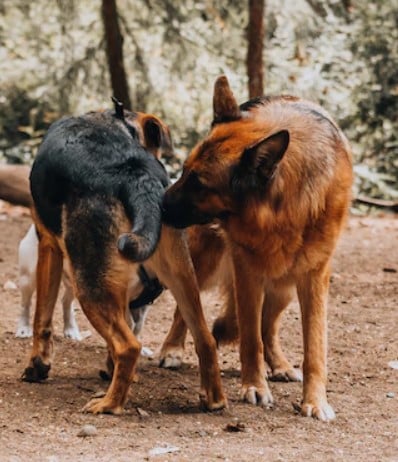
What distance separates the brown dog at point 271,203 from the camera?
4957 millimetres

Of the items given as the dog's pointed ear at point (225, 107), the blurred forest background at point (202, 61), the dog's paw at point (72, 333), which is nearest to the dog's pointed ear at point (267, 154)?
the dog's pointed ear at point (225, 107)

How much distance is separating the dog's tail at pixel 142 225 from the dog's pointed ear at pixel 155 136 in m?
0.68

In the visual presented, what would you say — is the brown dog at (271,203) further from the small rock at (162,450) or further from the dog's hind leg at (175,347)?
the small rock at (162,450)

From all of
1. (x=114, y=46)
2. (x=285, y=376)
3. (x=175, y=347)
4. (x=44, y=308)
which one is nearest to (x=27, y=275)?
(x=175, y=347)

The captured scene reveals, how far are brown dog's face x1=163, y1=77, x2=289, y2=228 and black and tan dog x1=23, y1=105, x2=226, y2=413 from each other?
127 millimetres

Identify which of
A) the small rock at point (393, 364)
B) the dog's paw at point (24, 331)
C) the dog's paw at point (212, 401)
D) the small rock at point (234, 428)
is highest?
the small rock at point (234, 428)

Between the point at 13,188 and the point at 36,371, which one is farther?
the point at 13,188

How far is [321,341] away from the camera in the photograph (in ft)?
18.0

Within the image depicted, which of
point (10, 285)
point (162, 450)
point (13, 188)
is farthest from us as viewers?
point (10, 285)

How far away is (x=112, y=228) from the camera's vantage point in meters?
4.88

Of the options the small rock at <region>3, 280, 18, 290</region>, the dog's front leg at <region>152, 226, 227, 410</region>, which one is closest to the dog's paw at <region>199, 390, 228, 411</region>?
the dog's front leg at <region>152, 226, 227, 410</region>

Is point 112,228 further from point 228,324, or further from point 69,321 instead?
point 69,321

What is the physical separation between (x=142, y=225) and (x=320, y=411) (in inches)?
58.0

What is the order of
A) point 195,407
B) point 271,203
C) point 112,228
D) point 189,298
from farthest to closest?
point 195,407
point 189,298
point 271,203
point 112,228
